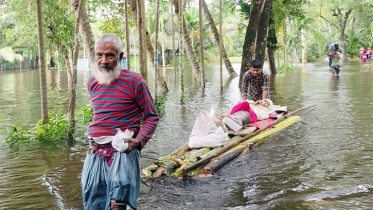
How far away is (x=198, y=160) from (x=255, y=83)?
155 inches

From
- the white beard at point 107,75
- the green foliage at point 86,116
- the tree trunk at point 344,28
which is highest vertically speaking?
the tree trunk at point 344,28

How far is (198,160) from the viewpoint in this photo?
6559 mm

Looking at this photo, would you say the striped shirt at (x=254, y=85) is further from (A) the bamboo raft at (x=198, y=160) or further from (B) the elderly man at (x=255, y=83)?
(A) the bamboo raft at (x=198, y=160)

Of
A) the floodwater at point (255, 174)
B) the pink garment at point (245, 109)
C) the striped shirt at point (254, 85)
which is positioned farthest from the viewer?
the striped shirt at point (254, 85)

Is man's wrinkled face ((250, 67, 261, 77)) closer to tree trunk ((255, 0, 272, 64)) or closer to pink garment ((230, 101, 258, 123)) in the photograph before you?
pink garment ((230, 101, 258, 123))

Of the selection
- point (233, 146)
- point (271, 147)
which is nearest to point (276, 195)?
point (233, 146)

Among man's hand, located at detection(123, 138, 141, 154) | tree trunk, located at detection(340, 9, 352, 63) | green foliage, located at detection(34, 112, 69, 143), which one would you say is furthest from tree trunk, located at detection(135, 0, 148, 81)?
tree trunk, located at detection(340, 9, 352, 63)

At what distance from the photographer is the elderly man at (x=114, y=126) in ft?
11.0

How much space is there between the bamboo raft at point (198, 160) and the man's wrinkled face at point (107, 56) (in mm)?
3088

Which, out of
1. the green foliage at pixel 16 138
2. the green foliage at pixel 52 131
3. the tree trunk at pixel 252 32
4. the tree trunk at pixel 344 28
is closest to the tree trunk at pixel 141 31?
the green foliage at pixel 52 131

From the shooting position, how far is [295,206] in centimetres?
529

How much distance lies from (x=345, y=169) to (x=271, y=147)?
1800 mm

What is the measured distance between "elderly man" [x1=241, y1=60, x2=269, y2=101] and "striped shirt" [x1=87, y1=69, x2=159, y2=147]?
6.51 meters

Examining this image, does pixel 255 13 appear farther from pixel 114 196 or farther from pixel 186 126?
pixel 114 196
